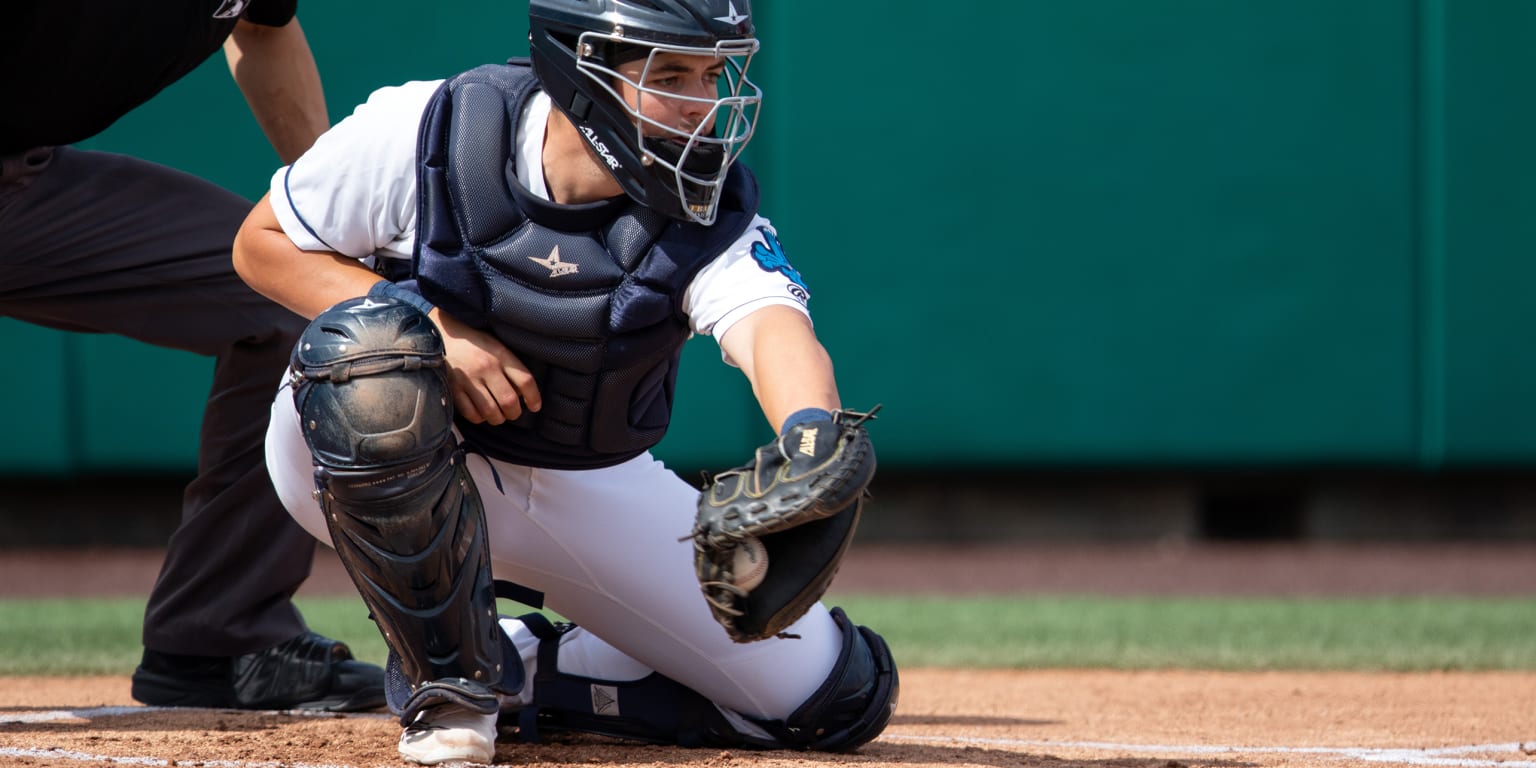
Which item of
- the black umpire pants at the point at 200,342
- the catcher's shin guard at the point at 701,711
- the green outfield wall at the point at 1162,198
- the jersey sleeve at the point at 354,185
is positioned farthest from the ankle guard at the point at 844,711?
the green outfield wall at the point at 1162,198

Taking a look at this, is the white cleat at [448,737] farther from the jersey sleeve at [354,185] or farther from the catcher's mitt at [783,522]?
the jersey sleeve at [354,185]

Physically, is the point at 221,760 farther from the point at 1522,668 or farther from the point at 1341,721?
the point at 1522,668

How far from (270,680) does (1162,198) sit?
16.6 feet

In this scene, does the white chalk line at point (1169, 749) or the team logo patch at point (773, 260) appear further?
the white chalk line at point (1169, 749)

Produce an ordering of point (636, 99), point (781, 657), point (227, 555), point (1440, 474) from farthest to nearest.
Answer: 1. point (1440, 474)
2. point (227, 555)
3. point (781, 657)
4. point (636, 99)

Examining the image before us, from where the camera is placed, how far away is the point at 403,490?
2.41 m

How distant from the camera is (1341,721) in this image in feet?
11.9

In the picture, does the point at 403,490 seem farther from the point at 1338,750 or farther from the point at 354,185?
the point at 1338,750

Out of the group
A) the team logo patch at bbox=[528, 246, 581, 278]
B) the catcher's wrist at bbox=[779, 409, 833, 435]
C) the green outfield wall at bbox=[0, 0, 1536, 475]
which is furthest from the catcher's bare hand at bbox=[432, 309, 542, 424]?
the green outfield wall at bbox=[0, 0, 1536, 475]

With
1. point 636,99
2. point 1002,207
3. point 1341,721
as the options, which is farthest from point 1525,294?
point 636,99

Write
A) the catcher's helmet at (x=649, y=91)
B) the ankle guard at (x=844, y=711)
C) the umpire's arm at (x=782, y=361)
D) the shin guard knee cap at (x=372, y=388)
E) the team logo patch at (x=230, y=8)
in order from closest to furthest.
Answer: the umpire's arm at (x=782, y=361)
the shin guard knee cap at (x=372, y=388)
the catcher's helmet at (x=649, y=91)
the ankle guard at (x=844, y=711)
the team logo patch at (x=230, y=8)

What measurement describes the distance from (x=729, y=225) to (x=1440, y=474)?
6089mm

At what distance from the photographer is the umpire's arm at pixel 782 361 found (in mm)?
2291

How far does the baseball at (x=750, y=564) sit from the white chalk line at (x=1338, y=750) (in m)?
1.15
